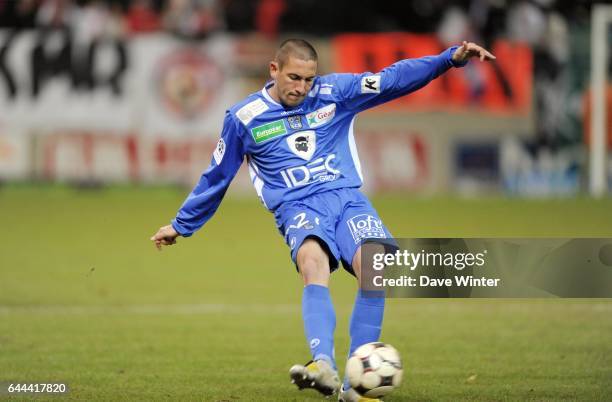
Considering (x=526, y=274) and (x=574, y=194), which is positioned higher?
(x=526, y=274)

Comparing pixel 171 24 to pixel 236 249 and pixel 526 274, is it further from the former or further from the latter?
pixel 526 274

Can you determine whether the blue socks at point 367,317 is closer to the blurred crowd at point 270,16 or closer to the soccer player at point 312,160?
the soccer player at point 312,160

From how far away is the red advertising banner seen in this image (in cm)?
2109

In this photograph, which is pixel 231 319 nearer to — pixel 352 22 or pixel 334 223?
pixel 334 223

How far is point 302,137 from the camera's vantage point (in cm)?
685

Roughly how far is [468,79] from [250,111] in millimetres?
14816

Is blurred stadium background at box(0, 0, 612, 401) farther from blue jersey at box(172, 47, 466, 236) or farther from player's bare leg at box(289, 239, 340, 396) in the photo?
player's bare leg at box(289, 239, 340, 396)

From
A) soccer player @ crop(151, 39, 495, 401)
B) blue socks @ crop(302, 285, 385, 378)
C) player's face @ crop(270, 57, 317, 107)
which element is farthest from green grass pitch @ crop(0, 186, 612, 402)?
player's face @ crop(270, 57, 317, 107)

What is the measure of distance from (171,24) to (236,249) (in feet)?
26.6

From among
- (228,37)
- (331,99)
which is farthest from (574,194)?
(331,99)

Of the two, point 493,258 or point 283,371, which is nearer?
point 493,258

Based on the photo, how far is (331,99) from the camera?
6.88 metres

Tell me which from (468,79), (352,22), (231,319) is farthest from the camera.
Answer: (352,22)

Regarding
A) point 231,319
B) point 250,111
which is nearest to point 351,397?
point 250,111
